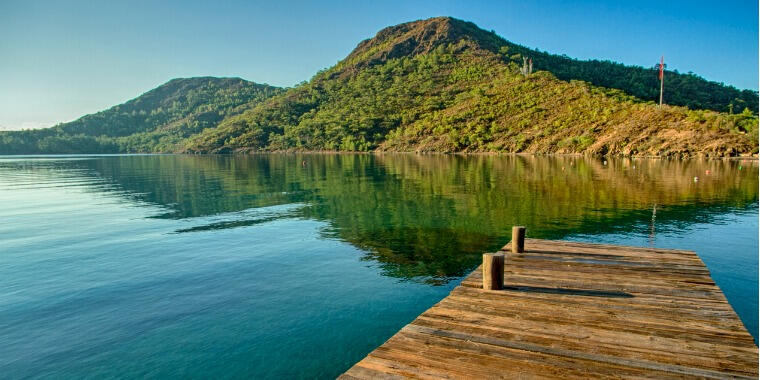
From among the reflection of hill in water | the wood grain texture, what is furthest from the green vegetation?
the wood grain texture

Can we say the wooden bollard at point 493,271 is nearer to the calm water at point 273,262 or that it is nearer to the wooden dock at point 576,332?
the wooden dock at point 576,332

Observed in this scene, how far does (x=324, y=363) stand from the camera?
33.3 ft

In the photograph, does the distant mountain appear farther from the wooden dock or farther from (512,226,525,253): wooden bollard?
the wooden dock

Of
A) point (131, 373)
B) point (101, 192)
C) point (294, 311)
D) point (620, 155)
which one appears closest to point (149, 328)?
point (131, 373)

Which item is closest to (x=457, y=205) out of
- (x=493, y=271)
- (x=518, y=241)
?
(x=518, y=241)

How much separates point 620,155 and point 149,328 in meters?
104

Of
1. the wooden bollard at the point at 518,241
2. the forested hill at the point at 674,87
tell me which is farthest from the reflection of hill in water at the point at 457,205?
the forested hill at the point at 674,87

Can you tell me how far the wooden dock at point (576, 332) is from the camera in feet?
22.2

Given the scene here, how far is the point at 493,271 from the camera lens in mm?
10438

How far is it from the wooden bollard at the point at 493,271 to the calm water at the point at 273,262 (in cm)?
325

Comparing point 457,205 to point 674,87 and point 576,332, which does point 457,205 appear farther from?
point 674,87

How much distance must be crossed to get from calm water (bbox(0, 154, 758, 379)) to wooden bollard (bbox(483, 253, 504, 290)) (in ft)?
10.7

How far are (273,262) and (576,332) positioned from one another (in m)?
13.9

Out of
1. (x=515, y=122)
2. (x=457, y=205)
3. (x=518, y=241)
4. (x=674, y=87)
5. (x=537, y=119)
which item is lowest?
(x=457, y=205)
